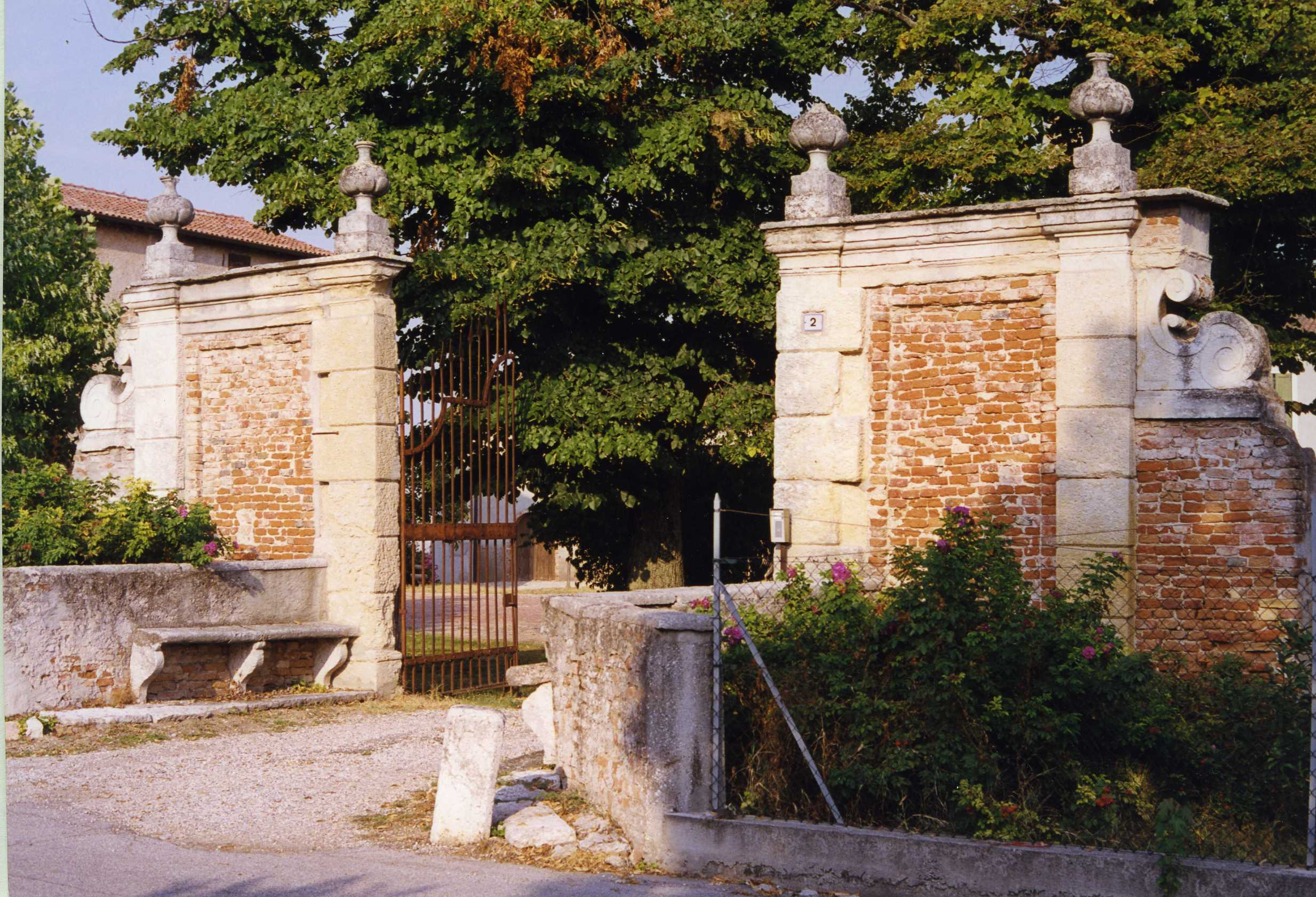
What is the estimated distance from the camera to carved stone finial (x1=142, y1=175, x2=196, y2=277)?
41.7 feet

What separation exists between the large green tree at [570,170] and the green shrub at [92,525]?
3.07m

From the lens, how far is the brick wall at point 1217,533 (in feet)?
28.5

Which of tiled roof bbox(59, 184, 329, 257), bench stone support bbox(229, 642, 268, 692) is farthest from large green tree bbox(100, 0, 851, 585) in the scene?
tiled roof bbox(59, 184, 329, 257)

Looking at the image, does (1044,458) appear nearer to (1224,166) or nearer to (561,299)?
(1224,166)

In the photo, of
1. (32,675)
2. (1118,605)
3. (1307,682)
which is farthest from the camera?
(32,675)

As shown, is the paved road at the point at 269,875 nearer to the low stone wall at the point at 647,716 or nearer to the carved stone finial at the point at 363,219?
the low stone wall at the point at 647,716

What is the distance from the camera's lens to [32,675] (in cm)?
976

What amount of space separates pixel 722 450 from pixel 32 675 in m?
6.04

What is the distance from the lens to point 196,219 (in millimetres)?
32594

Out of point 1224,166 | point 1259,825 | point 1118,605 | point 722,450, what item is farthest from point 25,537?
point 1224,166

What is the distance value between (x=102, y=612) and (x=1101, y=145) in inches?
302

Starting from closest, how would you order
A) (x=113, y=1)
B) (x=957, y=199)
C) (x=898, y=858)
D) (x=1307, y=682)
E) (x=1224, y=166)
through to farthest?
(x=898, y=858) < (x=1307, y=682) < (x=1224, y=166) < (x=957, y=199) < (x=113, y=1)

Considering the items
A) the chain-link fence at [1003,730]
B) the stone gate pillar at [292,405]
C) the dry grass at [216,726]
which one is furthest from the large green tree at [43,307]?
the chain-link fence at [1003,730]

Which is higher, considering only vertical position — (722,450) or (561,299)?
(561,299)
